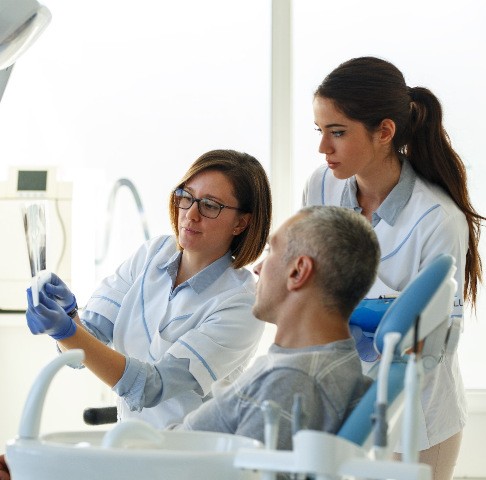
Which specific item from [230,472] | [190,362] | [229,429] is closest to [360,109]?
[190,362]

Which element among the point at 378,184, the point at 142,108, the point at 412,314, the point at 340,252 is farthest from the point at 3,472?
the point at 142,108

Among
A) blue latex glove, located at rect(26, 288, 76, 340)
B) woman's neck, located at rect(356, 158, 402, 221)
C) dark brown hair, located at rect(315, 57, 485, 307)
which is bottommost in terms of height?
blue latex glove, located at rect(26, 288, 76, 340)

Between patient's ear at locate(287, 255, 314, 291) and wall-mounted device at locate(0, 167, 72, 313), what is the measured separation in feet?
6.37

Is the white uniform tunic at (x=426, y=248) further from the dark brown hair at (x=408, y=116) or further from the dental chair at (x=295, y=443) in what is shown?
the dental chair at (x=295, y=443)

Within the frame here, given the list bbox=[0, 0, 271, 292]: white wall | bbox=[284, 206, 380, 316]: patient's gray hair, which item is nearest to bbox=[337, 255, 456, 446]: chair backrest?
bbox=[284, 206, 380, 316]: patient's gray hair

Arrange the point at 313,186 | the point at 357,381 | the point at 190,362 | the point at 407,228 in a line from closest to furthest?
the point at 357,381 → the point at 190,362 → the point at 407,228 → the point at 313,186

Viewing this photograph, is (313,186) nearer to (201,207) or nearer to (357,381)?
(201,207)

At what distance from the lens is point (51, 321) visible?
1885 millimetres

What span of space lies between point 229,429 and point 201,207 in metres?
0.68

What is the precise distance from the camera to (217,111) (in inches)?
146

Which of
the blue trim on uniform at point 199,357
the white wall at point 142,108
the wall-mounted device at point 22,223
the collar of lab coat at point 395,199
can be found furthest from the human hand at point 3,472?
the white wall at point 142,108

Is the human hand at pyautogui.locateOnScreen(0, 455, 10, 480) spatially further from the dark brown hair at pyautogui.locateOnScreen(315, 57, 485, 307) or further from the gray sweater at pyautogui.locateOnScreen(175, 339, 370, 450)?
the dark brown hair at pyautogui.locateOnScreen(315, 57, 485, 307)

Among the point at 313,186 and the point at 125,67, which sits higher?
the point at 125,67

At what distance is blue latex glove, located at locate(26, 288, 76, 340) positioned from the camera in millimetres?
1883
